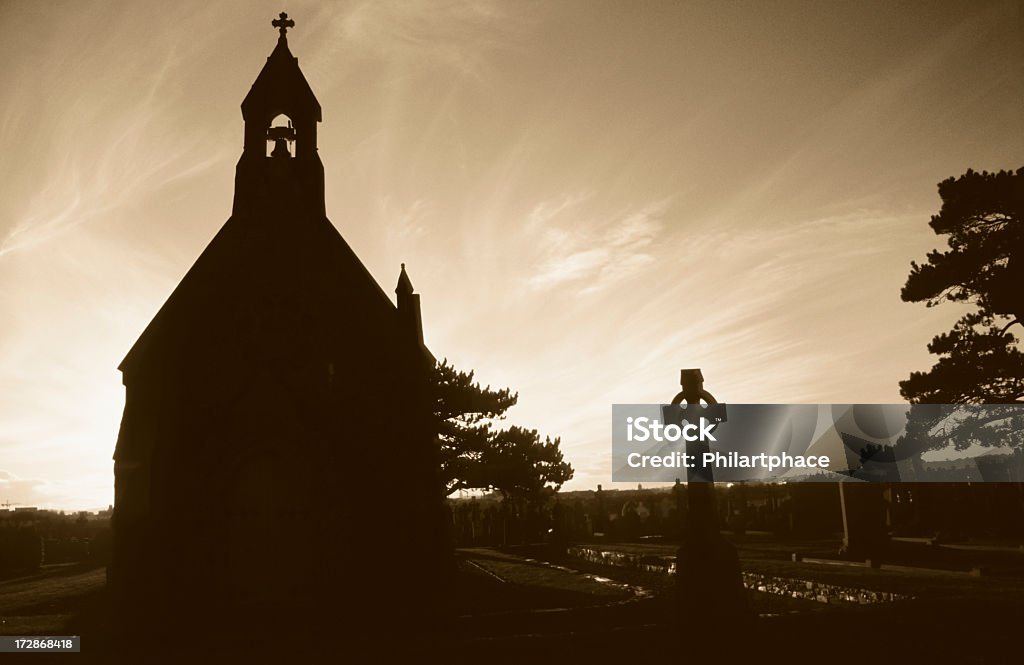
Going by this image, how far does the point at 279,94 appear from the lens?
59.2 feet

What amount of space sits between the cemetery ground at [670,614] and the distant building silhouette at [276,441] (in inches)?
48.8

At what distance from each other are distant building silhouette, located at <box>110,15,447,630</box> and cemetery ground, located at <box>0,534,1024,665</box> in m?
1.24

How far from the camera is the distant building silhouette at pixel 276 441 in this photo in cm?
1396

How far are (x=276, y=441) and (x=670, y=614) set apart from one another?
877 cm

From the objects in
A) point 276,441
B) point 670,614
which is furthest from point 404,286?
point 670,614

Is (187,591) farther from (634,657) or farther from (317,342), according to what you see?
(634,657)

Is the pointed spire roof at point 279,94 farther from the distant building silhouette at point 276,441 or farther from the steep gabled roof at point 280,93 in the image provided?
the distant building silhouette at point 276,441

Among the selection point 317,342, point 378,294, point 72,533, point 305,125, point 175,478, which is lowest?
Result: point 72,533

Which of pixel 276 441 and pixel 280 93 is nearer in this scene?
pixel 276 441

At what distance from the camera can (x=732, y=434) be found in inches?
1214

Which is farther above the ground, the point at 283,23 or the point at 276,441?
the point at 283,23

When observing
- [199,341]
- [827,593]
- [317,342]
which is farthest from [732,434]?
[199,341]

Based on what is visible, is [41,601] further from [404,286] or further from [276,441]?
[404,286]

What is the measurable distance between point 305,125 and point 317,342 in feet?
21.0
